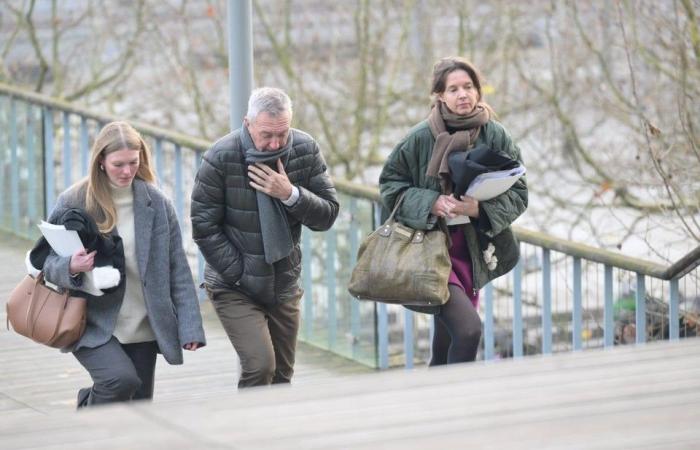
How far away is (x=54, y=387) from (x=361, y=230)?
2039 mm

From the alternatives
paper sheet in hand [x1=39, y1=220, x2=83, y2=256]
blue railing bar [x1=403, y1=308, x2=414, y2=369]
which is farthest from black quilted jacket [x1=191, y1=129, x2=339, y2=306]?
blue railing bar [x1=403, y1=308, x2=414, y2=369]

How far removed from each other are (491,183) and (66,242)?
68.8 inches

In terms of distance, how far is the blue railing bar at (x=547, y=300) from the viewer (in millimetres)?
8375

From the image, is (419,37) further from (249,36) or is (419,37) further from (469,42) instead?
(249,36)

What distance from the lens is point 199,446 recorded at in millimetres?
3332

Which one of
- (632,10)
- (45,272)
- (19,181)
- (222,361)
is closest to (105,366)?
(45,272)

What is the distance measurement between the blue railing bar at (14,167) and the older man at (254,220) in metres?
5.13

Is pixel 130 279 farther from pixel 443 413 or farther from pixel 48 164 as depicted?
pixel 48 164

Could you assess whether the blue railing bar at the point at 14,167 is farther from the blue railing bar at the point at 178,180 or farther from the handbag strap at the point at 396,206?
the handbag strap at the point at 396,206

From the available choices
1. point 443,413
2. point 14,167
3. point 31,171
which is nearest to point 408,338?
point 31,171

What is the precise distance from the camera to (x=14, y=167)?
11.7m

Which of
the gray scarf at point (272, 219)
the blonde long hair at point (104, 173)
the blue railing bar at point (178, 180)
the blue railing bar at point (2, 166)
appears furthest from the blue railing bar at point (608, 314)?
the blue railing bar at point (2, 166)

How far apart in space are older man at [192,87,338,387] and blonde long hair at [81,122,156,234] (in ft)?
1.45

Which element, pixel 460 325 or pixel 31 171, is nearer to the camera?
pixel 460 325
